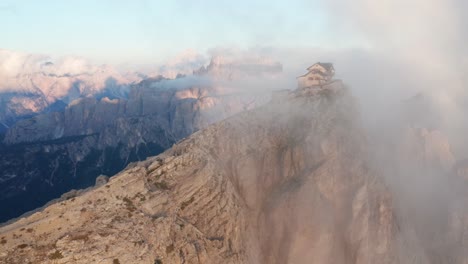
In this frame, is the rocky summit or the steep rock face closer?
the steep rock face

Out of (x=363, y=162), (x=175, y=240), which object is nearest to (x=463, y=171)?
(x=363, y=162)

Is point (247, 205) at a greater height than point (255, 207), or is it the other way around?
point (247, 205)

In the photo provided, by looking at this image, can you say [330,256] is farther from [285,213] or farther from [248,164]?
[248,164]

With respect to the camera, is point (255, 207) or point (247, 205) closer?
point (247, 205)
